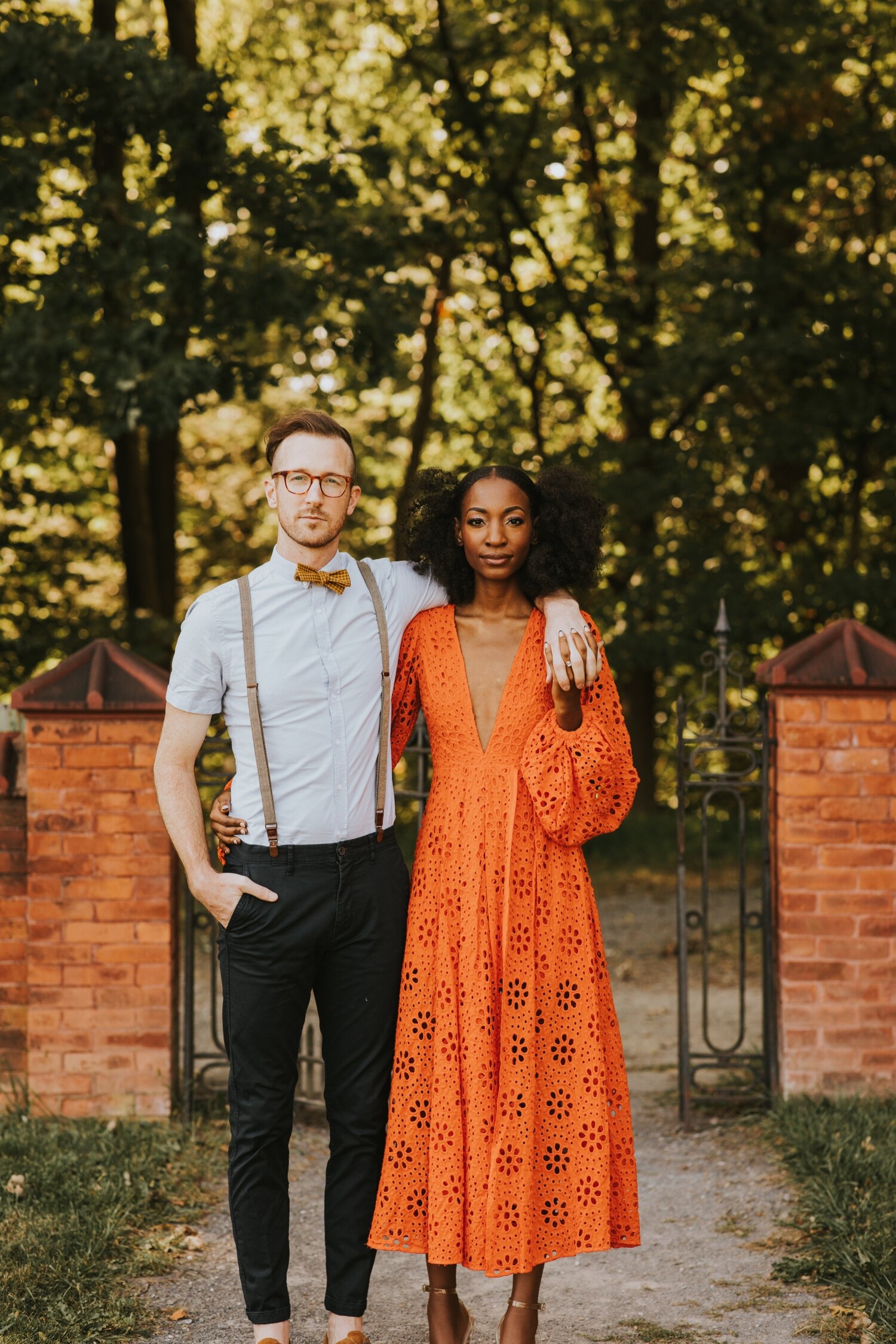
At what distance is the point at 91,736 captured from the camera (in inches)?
178

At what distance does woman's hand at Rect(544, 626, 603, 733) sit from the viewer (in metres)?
2.88

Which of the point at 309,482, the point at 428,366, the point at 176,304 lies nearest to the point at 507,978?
the point at 309,482

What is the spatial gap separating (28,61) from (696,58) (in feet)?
19.1

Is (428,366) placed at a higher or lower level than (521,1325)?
higher

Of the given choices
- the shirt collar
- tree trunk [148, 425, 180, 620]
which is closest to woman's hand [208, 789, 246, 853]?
the shirt collar

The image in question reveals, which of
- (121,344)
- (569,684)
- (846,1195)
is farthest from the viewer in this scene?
(121,344)

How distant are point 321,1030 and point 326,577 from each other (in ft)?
3.46

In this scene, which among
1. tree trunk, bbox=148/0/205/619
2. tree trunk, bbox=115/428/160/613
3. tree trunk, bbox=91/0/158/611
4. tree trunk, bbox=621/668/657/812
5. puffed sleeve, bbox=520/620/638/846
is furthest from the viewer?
tree trunk, bbox=621/668/657/812

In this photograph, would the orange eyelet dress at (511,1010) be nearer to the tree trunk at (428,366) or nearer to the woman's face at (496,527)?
the woman's face at (496,527)

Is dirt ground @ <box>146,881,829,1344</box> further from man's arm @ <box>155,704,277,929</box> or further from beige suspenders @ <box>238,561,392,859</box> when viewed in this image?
beige suspenders @ <box>238,561,392,859</box>

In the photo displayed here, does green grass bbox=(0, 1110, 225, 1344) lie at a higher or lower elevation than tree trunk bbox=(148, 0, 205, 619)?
lower

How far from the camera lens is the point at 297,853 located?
294cm

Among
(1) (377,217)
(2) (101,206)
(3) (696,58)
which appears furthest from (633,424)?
(2) (101,206)

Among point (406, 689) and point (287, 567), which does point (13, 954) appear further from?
point (287, 567)
